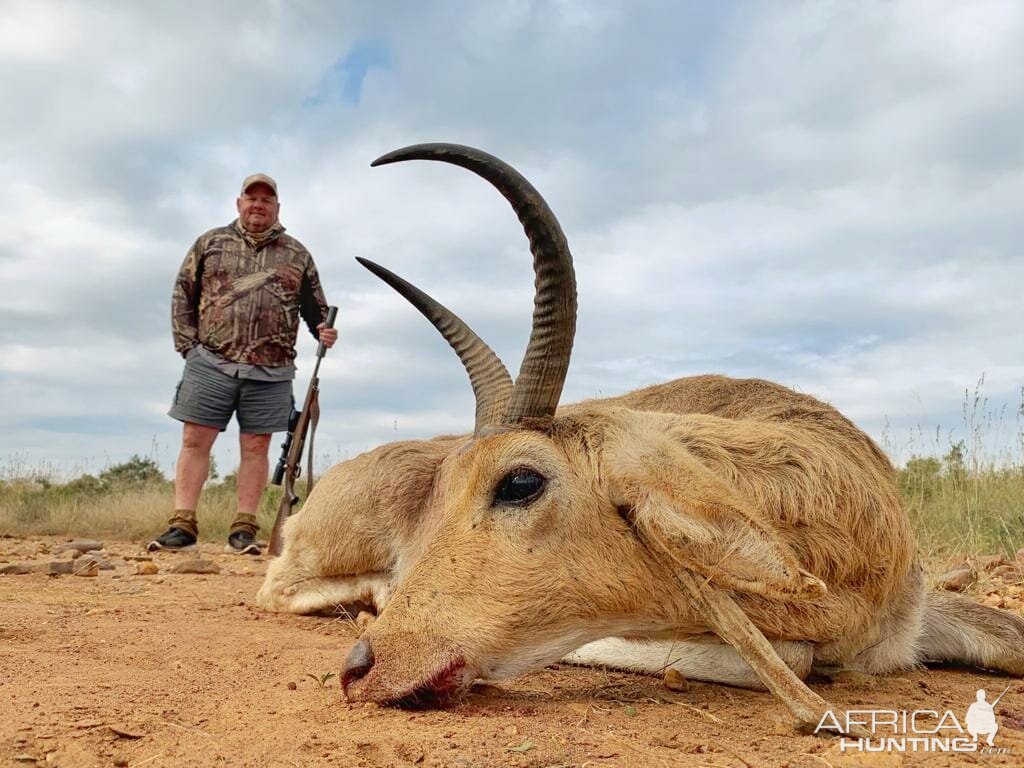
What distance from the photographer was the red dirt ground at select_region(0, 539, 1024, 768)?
102 inches

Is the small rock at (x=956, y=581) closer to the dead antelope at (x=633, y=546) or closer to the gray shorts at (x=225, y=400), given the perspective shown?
the dead antelope at (x=633, y=546)

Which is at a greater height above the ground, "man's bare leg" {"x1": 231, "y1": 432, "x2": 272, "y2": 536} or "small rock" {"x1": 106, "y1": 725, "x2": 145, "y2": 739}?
"man's bare leg" {"x1": 231, "y1": 432, "x2": 272, "y2": 536}

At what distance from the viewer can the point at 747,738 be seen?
9.59ft

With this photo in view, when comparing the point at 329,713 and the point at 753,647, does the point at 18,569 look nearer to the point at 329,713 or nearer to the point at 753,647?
the point at 329,713

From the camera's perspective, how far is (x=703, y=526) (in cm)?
313

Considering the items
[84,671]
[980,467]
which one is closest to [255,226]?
[84,671]

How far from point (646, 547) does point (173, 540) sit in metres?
7.98

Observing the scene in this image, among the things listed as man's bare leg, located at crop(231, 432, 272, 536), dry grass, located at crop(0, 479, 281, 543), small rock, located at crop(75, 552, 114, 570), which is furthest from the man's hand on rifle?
dry grass, located at crop(0, 479, 281, 543)

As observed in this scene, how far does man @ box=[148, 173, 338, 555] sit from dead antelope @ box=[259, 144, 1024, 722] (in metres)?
6.12

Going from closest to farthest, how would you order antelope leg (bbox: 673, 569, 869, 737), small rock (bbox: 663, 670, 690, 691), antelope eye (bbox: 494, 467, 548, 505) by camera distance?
antelope leg (bbox: 673, 569, 869, 737) → antelope eye (bbox: 494, 467, 548, 505) → small rock (bbox: 663, 670, 690, 691)

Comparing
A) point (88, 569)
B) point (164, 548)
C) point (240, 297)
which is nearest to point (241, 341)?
point (240, 297)

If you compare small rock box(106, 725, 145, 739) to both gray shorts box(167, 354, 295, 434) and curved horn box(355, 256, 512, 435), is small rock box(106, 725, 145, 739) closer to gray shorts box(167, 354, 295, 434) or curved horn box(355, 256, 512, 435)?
curved horn box(355, 256, 512, 435)

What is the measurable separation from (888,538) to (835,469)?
1.21ft

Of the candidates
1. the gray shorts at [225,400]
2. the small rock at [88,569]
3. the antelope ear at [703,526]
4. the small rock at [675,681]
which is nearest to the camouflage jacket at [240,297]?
the gray shorts at [225,400]
